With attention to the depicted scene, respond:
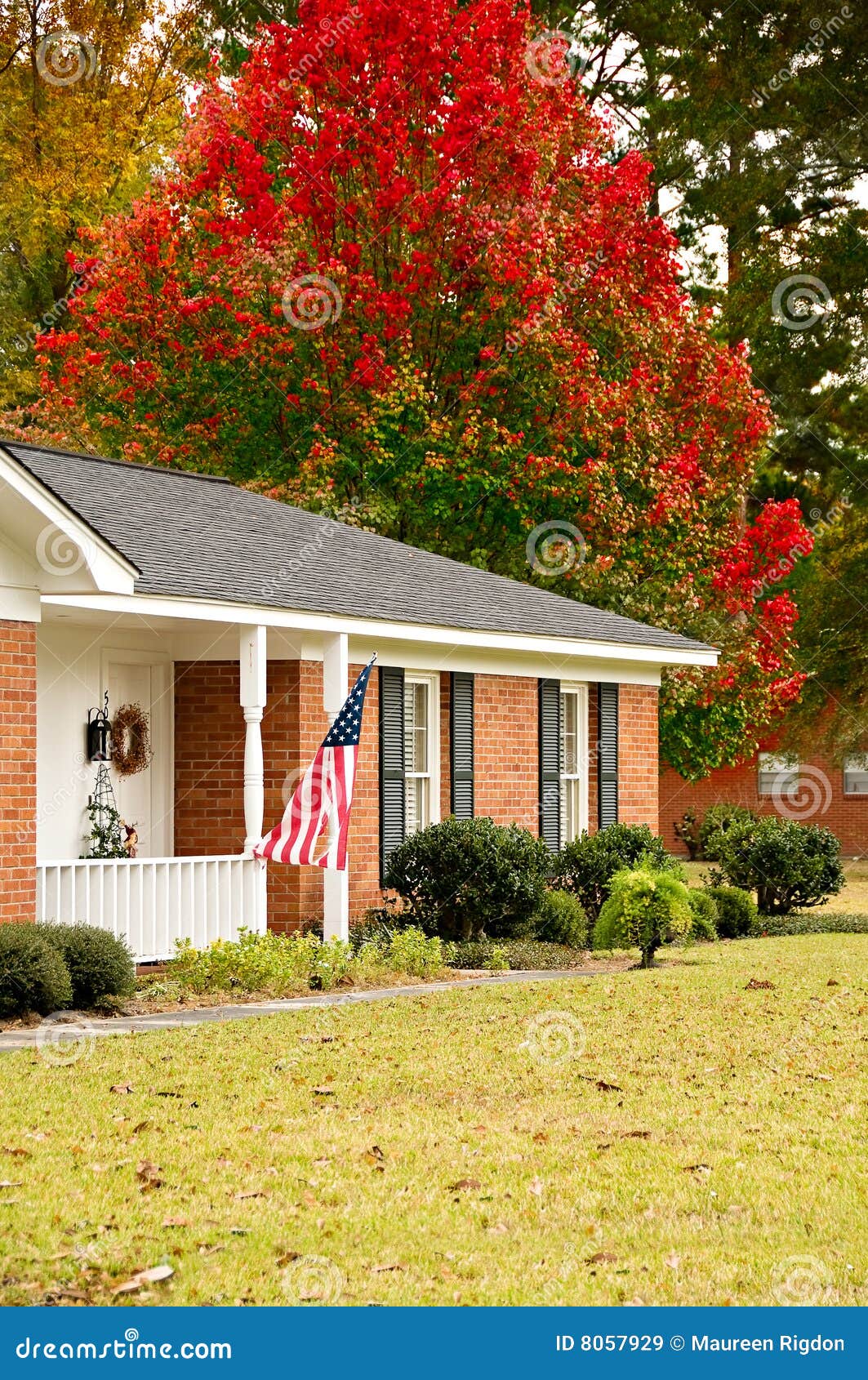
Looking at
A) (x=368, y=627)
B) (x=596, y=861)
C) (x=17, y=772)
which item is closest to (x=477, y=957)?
(x=368, y=627)

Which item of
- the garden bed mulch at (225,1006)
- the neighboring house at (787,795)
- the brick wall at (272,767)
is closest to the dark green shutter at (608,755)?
the brick wall at (272,767)

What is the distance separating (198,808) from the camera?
16750 mm

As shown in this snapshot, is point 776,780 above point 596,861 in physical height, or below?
above

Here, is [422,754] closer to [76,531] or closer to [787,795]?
[76,531]

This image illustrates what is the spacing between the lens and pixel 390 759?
17625 mm

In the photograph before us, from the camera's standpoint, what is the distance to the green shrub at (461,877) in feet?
54.7

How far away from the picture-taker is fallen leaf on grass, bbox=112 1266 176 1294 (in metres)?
5.64

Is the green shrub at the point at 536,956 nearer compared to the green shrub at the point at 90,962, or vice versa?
the green shrub at the point at 90,962

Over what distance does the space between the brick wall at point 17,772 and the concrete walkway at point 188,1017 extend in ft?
4.07

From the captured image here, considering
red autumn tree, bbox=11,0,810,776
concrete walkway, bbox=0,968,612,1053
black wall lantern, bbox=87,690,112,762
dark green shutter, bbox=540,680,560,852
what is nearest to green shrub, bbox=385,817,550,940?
concrete walkway, bbox=0,968,612,1053

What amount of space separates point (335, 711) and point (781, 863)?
971 centimetres

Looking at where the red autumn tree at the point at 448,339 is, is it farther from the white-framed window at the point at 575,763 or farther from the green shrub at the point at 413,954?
the green shrub at the point at 413,954

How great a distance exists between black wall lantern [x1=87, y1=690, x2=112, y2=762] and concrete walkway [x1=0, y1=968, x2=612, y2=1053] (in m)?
3.56
